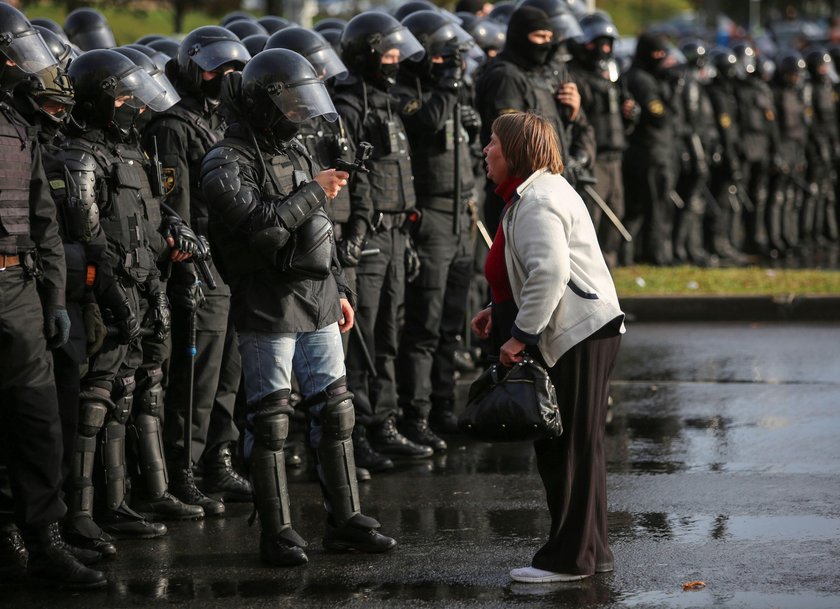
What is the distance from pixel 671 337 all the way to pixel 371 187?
5.00m

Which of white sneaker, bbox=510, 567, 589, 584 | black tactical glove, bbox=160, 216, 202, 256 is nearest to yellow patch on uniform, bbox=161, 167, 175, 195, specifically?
black tactical glove, bbox=160, 216, 202, 256

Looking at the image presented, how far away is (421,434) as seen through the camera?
8867 millimetres

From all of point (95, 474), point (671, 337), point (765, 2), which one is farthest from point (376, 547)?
point (765, 2)

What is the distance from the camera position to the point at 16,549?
638 cm

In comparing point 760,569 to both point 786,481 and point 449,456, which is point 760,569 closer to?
point 786,481

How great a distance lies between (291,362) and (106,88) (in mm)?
1437

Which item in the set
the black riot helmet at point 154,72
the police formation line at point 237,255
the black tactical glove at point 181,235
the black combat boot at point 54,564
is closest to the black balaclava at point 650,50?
the police formation line at point 237,255

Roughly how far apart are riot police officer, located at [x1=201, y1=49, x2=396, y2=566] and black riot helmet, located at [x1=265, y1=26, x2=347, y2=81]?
1165 millimetres

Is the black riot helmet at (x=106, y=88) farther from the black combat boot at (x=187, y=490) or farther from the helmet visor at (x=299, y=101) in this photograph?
the black combat boot at (x=187, y=490)

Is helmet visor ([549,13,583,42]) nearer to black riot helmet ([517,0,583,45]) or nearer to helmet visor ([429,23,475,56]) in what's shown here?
black riot helmet ([517,0,583,45])

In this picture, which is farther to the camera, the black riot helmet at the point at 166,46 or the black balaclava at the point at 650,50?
the black balaclava at the point at 650,50

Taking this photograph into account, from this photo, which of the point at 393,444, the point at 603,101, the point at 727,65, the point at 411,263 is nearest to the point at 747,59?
the point at 727,65

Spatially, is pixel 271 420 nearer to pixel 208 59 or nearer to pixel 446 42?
pixel 208 59

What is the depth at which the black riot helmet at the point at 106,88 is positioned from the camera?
681 centimetres
